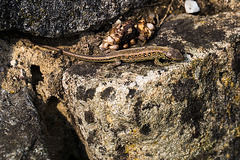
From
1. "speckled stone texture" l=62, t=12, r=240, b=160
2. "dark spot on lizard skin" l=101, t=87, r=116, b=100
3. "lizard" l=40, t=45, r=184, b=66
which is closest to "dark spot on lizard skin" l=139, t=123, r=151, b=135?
"speckled stone texture" l=62, t=12, r=240, b=160

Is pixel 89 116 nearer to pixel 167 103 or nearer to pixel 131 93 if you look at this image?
pixel 131 93

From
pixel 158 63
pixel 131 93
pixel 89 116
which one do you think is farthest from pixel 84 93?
pixel 158 63

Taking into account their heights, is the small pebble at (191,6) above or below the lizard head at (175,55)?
above

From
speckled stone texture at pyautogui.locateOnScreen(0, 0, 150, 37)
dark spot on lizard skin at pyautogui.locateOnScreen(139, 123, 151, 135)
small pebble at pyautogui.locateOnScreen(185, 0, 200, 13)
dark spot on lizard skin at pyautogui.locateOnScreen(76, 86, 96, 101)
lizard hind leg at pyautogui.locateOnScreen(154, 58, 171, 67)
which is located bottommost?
dark spot on lizard skin at pyautogui.locateOnScreen(139, 123, 151, 135)

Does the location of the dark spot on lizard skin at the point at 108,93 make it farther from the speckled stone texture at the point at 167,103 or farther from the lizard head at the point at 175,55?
the lizard head at the point at 175,55

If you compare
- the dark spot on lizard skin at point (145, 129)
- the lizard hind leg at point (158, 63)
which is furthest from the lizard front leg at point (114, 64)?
the dark spot on lizard skin at point (145, 129)

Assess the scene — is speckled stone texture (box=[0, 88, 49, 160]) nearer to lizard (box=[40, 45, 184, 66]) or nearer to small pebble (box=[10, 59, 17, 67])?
small pebble (box=[10, 59, 17, 67])

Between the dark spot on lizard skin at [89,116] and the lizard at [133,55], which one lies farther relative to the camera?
the lizard at [133,55]
